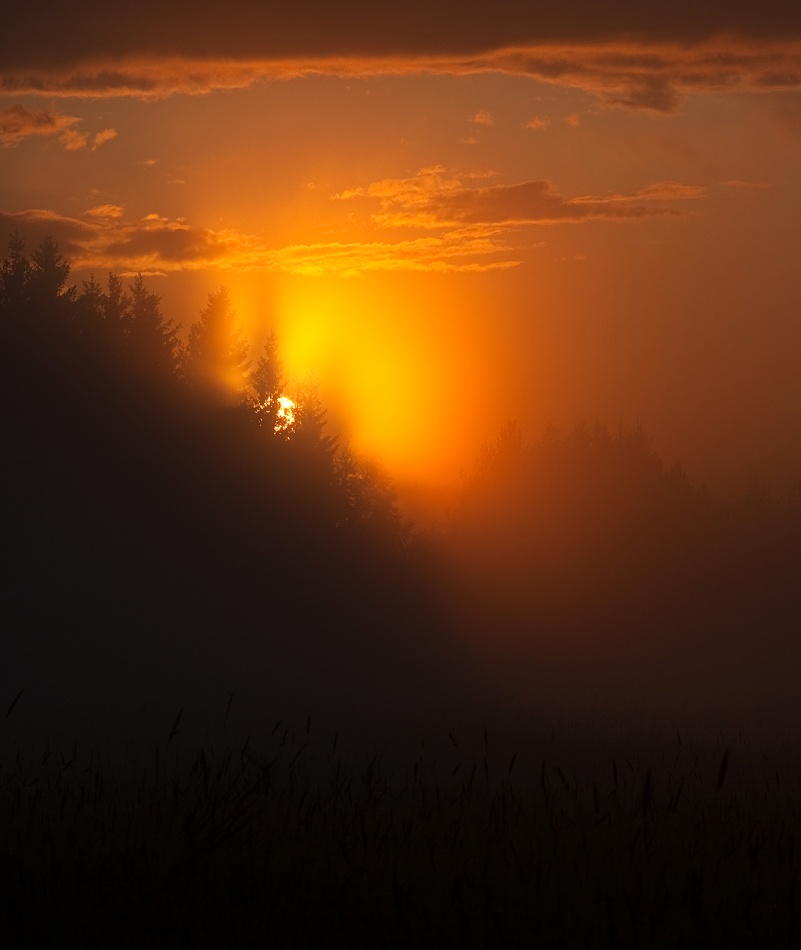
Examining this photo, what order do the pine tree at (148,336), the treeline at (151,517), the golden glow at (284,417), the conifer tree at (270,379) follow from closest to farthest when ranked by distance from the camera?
the treeline at (151,517) < the pine tree at (148,336) < the golden glow at (284,417) < the conifer tree at (270,379)

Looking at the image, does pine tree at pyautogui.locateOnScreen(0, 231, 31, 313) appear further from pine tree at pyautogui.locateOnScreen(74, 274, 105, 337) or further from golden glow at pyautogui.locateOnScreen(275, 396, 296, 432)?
golden glow at pyautogui.locateOnScreen(275, 396, 296, 432)

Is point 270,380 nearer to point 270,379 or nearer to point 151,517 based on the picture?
point 270,379

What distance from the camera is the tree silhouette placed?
44.4 m

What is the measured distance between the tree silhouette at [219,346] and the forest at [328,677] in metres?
0.15

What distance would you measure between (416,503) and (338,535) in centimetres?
7406

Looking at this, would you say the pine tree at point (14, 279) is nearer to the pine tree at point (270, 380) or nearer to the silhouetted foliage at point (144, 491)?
the silhouetted foliage at point (144, 491)

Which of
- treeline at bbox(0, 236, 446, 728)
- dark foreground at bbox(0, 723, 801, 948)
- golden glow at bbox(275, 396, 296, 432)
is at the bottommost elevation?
dark foreground at bbox(0, 723, 801, 948)

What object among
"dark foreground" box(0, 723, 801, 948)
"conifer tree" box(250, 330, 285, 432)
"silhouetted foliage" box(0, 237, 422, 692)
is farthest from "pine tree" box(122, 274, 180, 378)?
"dark foreground" box(0, 723, 801, 948)

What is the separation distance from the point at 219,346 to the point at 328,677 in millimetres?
17653

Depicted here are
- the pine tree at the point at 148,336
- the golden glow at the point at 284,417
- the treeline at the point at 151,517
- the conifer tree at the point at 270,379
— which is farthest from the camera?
the conifer tree at the point at 270,379

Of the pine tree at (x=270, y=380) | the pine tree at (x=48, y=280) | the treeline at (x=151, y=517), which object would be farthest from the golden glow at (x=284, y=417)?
the pine tree at (x=48, y=280)

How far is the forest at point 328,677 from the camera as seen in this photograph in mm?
4590

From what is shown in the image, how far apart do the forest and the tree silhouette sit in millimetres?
147

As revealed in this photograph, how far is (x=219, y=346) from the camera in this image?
45625 mm
